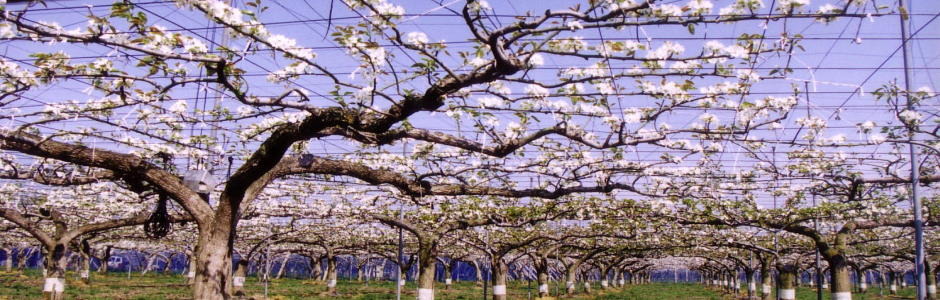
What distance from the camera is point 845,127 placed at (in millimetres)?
9938

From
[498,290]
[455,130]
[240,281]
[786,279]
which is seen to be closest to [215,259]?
[455,130]

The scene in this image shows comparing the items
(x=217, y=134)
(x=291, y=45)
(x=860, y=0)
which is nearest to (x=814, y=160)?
(x=860, y=0)

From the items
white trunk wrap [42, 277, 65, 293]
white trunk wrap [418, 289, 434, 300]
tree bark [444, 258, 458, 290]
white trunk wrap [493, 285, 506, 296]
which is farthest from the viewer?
tree bark [444, 258, 458, 290]

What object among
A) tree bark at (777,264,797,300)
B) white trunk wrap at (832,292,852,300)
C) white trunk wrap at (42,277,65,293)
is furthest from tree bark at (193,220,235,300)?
tree bark at (777,264,797,300)

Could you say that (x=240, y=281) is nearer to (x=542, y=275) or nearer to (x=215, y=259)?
(x=542, y=275)

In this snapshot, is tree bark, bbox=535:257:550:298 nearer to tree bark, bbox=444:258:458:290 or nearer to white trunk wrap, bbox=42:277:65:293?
tree bark, bbox=444:258:458:290

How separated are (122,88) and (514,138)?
4.68m

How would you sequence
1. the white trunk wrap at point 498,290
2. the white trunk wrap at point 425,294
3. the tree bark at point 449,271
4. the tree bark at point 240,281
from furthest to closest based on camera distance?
1. the tree bark at point 449,271
2. the tree bark at point 240,281
3. the white trunk wrap at point 498,290
4. the white trunk wrap at point 425,294

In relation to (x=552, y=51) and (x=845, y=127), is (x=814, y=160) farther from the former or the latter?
(x=552, y=51)

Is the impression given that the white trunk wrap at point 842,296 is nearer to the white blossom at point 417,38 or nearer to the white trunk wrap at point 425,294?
the white trunk wrap at point 425,294

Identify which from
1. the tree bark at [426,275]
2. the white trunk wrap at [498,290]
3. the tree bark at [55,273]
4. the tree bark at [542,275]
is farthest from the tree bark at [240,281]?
the tree bark at [426,275]

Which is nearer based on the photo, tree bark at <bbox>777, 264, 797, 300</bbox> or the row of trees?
the row of trees

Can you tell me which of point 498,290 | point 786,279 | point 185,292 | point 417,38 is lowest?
point 185,292

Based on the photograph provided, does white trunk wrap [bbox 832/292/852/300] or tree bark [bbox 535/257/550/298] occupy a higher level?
white trunk wrap [bbox 832/292/852/300]
